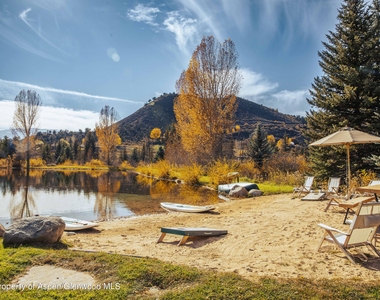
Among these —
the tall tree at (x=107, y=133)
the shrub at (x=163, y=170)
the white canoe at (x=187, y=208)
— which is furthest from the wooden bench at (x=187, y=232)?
the tall tree at (x=107, y=133)

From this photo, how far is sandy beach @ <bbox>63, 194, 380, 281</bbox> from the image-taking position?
407 cm

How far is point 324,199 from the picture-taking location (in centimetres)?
991

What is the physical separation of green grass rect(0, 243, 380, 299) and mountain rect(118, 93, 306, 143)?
83.0m

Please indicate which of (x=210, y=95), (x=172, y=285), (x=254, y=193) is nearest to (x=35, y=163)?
(x=210, y=95)

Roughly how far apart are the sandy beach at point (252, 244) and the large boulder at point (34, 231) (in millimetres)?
474

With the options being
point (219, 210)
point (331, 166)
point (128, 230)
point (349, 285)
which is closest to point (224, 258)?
point (349, 285)

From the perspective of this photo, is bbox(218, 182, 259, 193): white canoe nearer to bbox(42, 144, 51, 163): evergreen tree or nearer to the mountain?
bbox(42, 144, 51, 163): evergreen tree

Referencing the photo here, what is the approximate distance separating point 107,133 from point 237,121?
66636mm

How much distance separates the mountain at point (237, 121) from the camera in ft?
309

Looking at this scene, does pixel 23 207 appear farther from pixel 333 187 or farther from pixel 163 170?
pixel 163 170

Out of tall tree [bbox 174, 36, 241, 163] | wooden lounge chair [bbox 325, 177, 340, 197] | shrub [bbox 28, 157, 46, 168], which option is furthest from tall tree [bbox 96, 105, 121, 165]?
wooden lounge chair [bbox 325, 177, 340, 197]

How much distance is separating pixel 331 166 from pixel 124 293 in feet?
42.0

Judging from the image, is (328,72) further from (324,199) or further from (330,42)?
(324,199)

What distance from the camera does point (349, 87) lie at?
41.3ft
